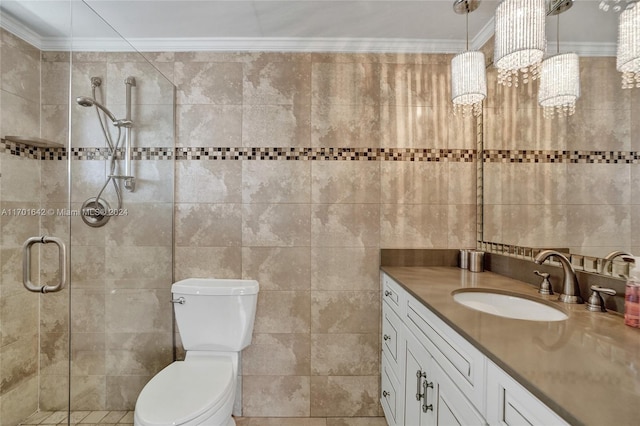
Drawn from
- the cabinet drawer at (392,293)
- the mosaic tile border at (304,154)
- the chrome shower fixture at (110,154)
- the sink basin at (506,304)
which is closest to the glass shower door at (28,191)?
the chrome shower fixture at (110,154)

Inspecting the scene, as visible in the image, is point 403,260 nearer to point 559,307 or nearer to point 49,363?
point 559,307

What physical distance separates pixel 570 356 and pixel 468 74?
4.56ft

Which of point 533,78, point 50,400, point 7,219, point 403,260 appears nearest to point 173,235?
point 7,219

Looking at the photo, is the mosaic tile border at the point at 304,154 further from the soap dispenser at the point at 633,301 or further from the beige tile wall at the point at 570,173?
the soap dispenser at the point at 633,301

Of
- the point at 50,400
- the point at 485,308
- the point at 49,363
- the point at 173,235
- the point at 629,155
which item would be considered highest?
the point at 629,155

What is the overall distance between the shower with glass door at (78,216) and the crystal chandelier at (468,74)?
170 cm

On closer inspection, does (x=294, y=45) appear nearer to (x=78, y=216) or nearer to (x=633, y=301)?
(x=78, y=216)

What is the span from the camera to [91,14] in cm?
158

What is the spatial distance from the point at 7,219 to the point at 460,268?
7.73 feet

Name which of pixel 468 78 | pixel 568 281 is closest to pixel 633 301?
pixel 568 281

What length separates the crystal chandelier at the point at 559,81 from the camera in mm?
1244

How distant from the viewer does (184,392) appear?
1.40m

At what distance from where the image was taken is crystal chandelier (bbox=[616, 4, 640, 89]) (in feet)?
3.19

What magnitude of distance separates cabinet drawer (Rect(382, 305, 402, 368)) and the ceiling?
4.66 ft
